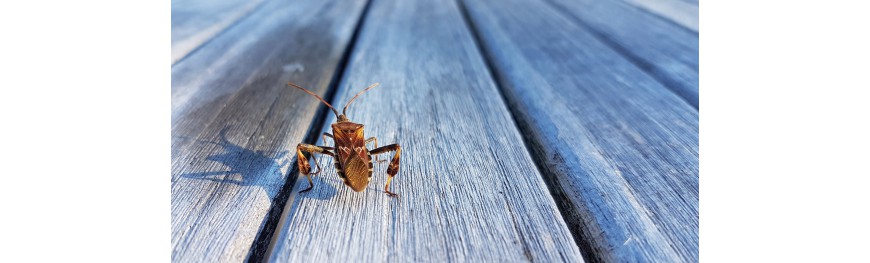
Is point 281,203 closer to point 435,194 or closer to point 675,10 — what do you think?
point 435,194

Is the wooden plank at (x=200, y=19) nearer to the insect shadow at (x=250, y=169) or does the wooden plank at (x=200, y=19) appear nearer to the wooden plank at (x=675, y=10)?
the insect shadow at (x=250, y=169)

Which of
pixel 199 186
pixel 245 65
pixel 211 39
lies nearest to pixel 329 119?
pixel 199 186

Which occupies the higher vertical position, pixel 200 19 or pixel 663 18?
pixel 663 18

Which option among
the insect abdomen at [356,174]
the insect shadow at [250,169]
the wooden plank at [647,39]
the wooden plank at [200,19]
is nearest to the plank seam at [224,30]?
the wooden plank at [200,19]

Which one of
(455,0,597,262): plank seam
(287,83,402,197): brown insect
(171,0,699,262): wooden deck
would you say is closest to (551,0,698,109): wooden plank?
(171,0,699,262): wooden deck

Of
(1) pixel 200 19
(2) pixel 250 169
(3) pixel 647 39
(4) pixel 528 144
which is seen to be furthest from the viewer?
(1) pixel 200 19

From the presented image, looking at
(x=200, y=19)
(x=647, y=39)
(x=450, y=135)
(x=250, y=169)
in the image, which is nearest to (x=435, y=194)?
(x=450, y=135)

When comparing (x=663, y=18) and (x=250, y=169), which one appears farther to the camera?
(x=663, y=18)
